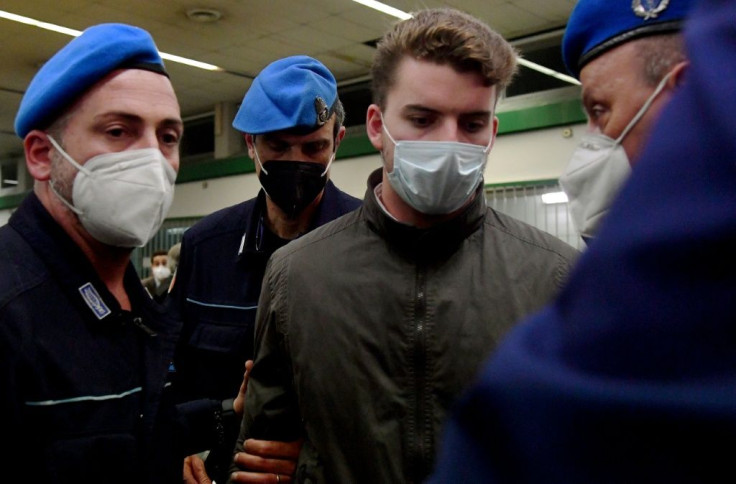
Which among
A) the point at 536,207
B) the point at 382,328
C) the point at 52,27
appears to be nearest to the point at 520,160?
the point at 536,207

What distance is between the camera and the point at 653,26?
1.34 meters

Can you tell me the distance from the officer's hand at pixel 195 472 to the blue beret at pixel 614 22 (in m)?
1.75

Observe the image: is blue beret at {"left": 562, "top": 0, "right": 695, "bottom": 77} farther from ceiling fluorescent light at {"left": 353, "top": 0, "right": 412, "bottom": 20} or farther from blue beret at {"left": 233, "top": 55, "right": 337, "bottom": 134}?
ceiling fluorescent light at {"left": 353, "top": 0, "right": 412, "bottom": 20}

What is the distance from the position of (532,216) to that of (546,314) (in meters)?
7.77

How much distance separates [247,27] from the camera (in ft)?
25.9

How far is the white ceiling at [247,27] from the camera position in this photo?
7.18m

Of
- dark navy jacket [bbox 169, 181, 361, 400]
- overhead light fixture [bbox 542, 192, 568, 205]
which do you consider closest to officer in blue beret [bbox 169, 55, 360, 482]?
dark navy jacket [bbox 169, 181, 361, 400]

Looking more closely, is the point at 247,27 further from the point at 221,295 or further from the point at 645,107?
the point at 645,107

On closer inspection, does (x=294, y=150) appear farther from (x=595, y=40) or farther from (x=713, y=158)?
(x=713, y=158)

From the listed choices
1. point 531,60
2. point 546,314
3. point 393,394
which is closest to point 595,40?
point 393,394

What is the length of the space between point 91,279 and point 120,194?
23 centimetres

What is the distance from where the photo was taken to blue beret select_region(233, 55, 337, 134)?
250cm

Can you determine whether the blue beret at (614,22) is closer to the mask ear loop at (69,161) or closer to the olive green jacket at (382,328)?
the olive green jacket at (382,328)

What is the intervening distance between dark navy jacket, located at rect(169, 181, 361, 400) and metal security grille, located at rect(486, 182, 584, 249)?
17.7 feet
